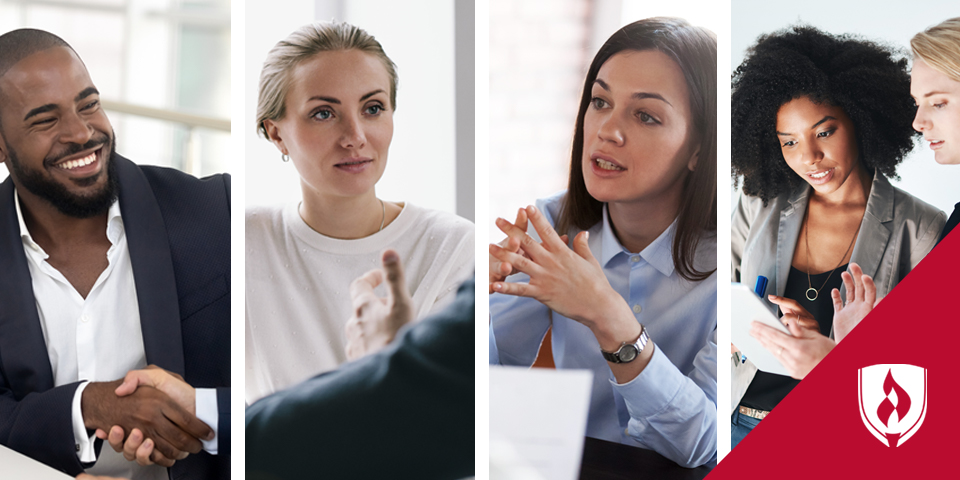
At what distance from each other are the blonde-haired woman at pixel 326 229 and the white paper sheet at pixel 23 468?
0.69 m

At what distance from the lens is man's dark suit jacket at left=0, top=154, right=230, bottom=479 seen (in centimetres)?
252

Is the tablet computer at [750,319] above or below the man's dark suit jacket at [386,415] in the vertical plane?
above

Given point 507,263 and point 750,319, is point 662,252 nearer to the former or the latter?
point 750,319

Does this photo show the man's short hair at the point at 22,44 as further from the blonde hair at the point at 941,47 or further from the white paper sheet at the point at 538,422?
the blonde hair at the point at 941,47

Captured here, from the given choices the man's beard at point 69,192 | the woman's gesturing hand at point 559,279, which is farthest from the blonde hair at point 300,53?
the woman's gesturing hand at point 559,279

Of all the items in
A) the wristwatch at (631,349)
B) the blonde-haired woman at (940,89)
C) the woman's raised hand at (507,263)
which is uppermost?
the blonde-haired woman at (940,89)

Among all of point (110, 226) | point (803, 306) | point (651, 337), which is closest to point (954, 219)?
point (803, 306)

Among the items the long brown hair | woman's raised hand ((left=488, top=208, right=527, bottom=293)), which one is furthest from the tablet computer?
woman's raised hand ((left=488, top=208, right=527, bottom=293))

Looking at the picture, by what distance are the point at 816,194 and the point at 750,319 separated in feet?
1.66

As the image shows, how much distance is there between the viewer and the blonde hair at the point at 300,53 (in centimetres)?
253

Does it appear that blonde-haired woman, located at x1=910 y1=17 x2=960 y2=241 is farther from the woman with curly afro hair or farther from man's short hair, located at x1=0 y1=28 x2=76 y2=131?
man's short hair, located at x1=0 y1=28 x2=76 y2=131

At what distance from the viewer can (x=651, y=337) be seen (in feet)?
8.39

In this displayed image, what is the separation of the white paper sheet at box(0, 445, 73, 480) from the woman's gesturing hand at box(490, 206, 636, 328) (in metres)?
1.66

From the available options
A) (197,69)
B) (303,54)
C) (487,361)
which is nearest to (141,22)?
(197,69)
